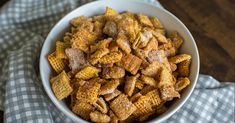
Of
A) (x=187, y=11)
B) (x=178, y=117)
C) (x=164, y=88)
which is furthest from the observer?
(x=187, y=11)

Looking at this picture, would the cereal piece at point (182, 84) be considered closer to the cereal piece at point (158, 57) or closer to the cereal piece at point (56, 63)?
the cereal piece at point (158, 57)

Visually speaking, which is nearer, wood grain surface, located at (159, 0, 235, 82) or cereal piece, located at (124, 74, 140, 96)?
cereal piece, located at (124, 74, 140, 96)

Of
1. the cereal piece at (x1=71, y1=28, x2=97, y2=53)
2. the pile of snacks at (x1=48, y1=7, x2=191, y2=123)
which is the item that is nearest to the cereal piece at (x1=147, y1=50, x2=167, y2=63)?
the pile of snacks at (x1=48, y1=7, x2=191, y2=123)

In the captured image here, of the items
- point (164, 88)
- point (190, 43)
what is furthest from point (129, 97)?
point (190, 43)

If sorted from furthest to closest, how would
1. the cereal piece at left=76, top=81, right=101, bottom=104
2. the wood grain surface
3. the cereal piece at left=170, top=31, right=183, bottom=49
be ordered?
1. the wood grain surface
2. the cereal piece at left=170, top=31, right=183, bottom=49
3. the cereal piece at left=76, top=81, right=101, bottom=104

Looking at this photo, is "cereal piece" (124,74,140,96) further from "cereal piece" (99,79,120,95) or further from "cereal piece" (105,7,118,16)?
"cereal piece" (105,7,118,16)

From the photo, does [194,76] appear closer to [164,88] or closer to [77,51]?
[164,88]
